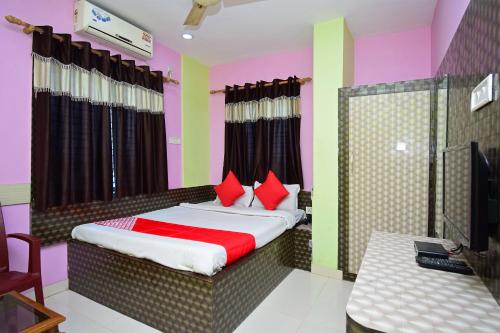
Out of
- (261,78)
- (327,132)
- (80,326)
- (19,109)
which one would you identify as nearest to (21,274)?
(80,326)

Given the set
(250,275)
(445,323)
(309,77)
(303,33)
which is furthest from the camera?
(309,77)

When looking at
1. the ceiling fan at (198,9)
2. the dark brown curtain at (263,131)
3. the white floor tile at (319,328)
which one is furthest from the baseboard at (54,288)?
the ceiling fan at (198,9)

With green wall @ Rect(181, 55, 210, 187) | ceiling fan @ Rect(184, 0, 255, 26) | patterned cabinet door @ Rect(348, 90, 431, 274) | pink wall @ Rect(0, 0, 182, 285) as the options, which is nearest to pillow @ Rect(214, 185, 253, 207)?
green wall @ Rect(181, 55, 210, 187)

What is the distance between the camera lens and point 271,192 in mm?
3520

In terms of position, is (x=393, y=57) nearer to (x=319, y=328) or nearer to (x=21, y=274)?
(x=319, y=328)

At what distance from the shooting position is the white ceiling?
2708 mm

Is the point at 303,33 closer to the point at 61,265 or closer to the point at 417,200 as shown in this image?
the point at 417,200

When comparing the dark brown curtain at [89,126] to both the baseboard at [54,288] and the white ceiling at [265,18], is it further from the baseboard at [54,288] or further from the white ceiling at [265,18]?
the baseboard at [54,288]

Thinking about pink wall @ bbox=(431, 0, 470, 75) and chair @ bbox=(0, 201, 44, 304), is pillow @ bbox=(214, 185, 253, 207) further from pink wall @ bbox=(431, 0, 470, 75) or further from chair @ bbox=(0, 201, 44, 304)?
pink wall @ bbox=(431, 0, 470, 75)

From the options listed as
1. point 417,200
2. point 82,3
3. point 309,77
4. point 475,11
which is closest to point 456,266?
point 475,11

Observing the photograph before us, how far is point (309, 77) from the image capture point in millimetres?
3678

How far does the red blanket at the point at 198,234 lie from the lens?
6.98 ft

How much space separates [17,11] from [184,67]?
201 centimetres

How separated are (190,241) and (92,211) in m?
1.33
